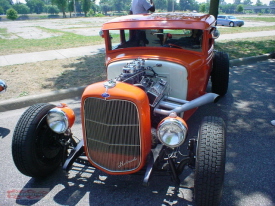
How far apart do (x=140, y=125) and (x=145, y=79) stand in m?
0.94

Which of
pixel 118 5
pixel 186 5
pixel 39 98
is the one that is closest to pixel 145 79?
pixel 39 98

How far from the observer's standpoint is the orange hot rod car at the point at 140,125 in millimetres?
2273

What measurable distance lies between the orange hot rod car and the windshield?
40mm

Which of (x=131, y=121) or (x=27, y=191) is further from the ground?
(x=131, y=121)

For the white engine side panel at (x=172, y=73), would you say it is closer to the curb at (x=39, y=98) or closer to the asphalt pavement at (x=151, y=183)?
the asphalt pavement at (x=151, y=183)

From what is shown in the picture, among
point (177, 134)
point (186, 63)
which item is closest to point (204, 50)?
point (186, 63)

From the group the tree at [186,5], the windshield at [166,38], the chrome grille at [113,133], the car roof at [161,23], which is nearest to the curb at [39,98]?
the windshield at [166,38]

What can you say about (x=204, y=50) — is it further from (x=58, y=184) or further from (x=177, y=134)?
(x=58, y=184)

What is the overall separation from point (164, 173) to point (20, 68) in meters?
6.03

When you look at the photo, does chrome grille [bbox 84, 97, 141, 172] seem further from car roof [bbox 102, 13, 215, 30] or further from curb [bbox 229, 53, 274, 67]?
curb [bbox 229, 53, 274, 67]

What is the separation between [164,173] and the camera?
2506 millimetres

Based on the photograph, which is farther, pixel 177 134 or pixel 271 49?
pixel 271 49

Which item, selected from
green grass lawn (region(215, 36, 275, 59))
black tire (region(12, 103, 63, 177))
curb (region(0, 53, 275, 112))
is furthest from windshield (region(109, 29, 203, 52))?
green grass lawn (region(215, 36, 275, 59))

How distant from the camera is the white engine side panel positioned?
10.7 feet
